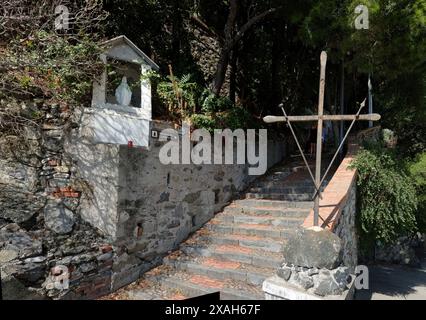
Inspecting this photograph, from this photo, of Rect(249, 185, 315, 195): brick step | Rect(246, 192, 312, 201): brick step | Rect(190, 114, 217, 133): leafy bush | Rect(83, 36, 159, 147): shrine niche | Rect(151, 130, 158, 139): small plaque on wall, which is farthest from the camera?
Rect(249, 185, 315, 195): brick step

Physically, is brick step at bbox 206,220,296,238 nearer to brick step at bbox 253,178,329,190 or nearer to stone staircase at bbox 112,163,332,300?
stone staircase at bbox 112,163,332,300

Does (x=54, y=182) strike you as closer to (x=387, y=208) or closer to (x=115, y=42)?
(x=115, y=42)

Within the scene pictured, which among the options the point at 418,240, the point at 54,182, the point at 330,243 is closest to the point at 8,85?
the point at 54,182

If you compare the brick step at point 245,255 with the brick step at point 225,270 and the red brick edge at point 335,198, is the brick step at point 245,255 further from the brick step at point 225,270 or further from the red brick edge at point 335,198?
the red brick edge at point 335,198

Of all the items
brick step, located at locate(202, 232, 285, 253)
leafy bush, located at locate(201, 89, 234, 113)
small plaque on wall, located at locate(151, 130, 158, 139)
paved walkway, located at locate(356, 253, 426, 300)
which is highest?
leafy bush, located at locate(201, 89, 234, 113)

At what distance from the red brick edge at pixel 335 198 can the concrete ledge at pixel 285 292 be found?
117cm

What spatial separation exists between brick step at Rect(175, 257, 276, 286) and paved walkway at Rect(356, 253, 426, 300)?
3.80 m

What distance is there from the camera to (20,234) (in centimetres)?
388

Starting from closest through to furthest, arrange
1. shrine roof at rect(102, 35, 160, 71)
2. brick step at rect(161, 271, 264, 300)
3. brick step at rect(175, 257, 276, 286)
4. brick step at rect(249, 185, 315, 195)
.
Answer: brick step at rect(161, 271, 264, 300), brick step at rect(175, 257, 276, 286), shrine roof at rect(102, 35, 160, 71), brick step at rect(249, 185, 315, 195)

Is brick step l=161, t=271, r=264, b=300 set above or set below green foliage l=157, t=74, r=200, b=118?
below

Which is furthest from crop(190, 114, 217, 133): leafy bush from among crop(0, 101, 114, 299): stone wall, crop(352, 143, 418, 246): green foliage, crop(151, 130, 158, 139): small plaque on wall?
crop(352, 143, 418, 246): green foliage

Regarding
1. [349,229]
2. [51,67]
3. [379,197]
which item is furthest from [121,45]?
[379,197]

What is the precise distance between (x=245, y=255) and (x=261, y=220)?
1.02 metres

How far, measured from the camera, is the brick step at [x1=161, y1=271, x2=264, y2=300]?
432cm
